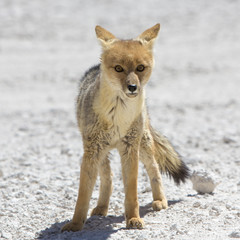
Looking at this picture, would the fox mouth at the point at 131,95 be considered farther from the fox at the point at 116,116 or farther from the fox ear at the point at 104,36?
the fox ear at the point at 104,36

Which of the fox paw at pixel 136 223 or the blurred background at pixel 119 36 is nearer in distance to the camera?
the fox paw at pixel 136 223

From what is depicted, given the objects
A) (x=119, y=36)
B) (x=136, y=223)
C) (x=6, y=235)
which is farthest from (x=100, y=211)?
(x=119, y=36)

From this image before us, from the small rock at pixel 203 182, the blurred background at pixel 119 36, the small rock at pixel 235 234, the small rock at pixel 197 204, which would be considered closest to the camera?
the small rock at pixel 235 234

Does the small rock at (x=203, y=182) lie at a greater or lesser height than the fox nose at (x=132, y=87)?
lesser

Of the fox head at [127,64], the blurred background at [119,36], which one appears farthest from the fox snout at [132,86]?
the blurred background at [119,36]

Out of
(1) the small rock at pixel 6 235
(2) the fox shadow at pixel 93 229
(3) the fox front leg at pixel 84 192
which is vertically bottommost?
(2) the fox shadow at pixel 93 229

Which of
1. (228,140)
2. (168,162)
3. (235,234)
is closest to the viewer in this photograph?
(235,234)

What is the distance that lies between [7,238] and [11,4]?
22.1 m

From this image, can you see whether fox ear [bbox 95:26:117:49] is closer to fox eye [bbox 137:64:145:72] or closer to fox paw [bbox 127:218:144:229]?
fox eye [bbox 137:64:145:72]

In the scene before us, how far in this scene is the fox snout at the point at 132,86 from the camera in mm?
5422

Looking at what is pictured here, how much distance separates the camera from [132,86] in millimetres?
5414

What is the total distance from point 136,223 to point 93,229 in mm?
500

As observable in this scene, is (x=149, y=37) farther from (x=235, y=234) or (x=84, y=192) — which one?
(x=235, y=234)

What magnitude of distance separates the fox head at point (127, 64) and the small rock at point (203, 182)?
5.83ft
